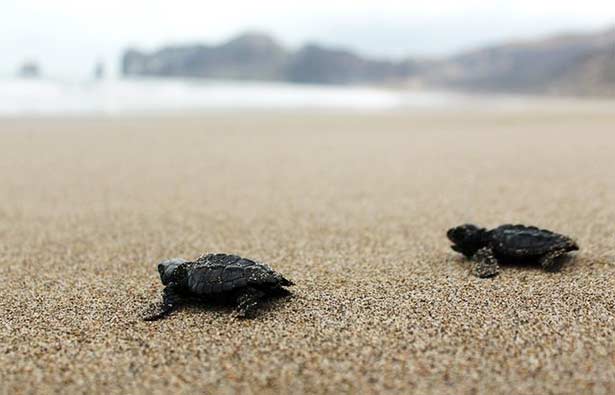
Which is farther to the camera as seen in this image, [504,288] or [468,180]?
[468,180]

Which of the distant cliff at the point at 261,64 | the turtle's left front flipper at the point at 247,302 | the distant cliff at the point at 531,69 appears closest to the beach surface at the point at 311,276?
the turtle's left front flipper at the point at 247,302

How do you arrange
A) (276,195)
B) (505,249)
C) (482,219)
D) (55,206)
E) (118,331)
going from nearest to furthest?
(118,331), (505,249), (482,219), (55,206), (276,195)

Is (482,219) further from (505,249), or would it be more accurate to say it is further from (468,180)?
(468,180)

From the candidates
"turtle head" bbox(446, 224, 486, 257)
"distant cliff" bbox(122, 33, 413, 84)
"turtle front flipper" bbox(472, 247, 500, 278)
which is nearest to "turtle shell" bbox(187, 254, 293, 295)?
"turtle front flipper" bbox(472, 247, 500, 278)

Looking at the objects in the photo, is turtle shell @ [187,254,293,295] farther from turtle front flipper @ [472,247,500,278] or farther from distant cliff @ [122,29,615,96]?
distant cliff @ [122,29,615,96]

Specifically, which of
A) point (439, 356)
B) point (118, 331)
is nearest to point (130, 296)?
point (118, 331)

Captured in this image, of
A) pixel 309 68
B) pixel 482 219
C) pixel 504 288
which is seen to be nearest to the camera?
pixel 504 288

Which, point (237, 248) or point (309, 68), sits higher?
point (309, 68)
